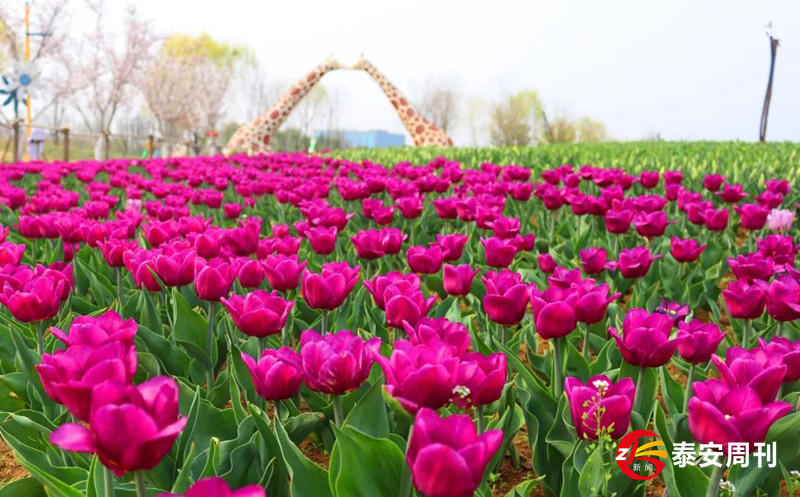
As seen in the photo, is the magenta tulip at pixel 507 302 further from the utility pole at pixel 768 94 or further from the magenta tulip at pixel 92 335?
the utility pole at pixel 768 94

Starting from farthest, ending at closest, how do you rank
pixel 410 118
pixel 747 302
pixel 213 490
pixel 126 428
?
pixel 410 118 < pixel 747 302 < pixel 126 428 < pixel 213 490

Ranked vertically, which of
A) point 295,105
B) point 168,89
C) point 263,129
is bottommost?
point 263,129

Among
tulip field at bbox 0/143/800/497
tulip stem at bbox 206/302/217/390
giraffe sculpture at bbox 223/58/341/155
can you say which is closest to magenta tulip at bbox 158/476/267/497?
tulip field at bbox 0/143/800/497

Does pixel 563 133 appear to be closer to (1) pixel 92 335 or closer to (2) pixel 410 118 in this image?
(2) pixel 410 118

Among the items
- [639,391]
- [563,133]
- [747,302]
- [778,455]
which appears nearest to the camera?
[778,455]

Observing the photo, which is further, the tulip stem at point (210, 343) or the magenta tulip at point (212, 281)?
the tulip stem at point (210, 343)

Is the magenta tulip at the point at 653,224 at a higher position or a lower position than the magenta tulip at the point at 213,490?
higher

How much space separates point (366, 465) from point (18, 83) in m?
28.3

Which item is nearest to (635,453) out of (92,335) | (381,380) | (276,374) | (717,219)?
(381,380)

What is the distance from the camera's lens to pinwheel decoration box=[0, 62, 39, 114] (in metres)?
25.3

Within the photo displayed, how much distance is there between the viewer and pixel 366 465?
4.84 ft

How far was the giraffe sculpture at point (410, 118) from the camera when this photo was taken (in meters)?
31.0

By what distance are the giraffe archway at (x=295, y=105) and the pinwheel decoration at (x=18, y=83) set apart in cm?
771

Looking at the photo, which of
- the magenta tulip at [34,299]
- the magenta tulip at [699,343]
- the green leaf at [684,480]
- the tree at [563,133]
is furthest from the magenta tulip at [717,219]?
the tree at [563,133]
